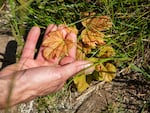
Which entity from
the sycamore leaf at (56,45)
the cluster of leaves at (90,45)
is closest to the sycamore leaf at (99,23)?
the cluster of leaves at (90,45)

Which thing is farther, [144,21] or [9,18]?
[9,18]

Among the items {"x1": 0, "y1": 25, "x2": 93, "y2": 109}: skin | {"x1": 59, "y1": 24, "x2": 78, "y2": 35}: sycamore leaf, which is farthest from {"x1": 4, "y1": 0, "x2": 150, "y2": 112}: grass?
{"x1": 0, "y1": 25, "x2": 93, "y2": 109}: skin

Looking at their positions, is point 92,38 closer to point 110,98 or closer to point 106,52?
point 106,52

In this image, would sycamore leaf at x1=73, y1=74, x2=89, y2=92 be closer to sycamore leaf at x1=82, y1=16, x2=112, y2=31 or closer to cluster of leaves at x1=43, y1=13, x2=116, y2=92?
cluster of leaves at x1=43, y1=13, x2=116, y2=92

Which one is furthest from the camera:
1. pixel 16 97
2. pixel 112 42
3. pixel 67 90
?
pixel 67 90

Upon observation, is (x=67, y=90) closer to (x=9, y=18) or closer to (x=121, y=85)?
(x=121, y=85)

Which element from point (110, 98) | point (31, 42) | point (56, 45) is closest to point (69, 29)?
point (56, 45)

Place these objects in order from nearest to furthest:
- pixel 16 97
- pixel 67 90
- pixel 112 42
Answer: pixel 16 97 → pixel 112 42 → pixel 67 90

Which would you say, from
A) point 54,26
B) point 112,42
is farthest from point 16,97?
point 112,42
